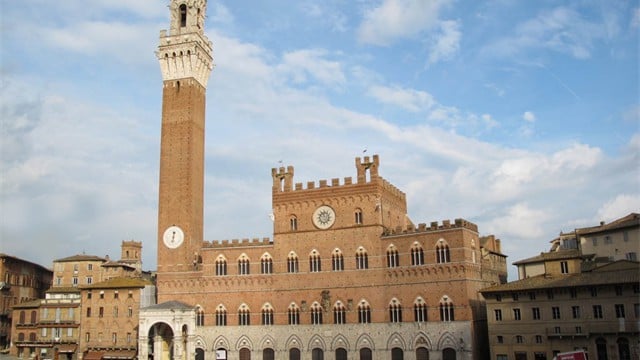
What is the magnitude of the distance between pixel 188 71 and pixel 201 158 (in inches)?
366

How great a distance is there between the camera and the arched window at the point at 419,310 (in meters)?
50.5

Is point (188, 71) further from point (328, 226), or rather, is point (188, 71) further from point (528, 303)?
point (528, 303)

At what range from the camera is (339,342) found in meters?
53.1

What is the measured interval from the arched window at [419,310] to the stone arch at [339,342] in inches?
262

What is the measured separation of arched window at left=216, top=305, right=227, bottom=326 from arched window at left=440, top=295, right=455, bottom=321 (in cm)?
2078

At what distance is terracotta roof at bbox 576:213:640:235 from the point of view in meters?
54.0

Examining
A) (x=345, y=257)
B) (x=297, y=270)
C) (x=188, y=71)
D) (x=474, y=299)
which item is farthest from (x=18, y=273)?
(x=474, y=299)

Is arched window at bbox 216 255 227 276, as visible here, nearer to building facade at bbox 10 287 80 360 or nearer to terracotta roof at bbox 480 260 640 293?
building facade at bbox 10 287 80 360

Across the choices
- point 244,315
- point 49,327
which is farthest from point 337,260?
point 49,327

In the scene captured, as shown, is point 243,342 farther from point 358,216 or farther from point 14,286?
point 14,286

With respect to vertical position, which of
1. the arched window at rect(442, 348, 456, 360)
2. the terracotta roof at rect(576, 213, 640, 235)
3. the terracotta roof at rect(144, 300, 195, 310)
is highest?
the terracotta roof at rect(576, 213, 640, 235)

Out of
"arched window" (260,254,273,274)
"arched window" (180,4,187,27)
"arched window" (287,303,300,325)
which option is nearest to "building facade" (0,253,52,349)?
"arched window" (260,254,273,274)

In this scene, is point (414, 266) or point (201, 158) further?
point (201, 158)

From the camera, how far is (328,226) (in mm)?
55656
